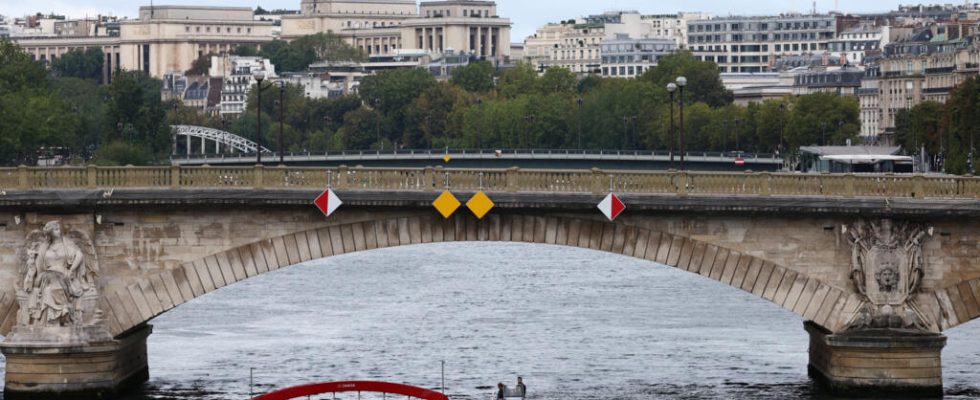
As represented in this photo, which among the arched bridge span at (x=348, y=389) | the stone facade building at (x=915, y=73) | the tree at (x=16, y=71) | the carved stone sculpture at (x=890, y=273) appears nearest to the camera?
the arched bridge span at (x=348, y=389)

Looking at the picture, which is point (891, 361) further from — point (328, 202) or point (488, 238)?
point (328, 202)

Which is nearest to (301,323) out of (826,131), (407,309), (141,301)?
(407,309)

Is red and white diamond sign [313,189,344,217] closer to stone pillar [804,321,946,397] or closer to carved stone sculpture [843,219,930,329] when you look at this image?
stone pillar [804,321,946,397]

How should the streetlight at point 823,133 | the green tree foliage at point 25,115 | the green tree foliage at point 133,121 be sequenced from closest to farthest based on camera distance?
the green tree foliage at point 25,115
the green tree foliage at point 133,121
the streetlight at point 823,133

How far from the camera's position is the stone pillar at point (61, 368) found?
2108 inches

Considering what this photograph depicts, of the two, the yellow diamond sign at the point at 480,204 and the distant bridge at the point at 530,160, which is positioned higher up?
the distant bridge at the point at 530,160

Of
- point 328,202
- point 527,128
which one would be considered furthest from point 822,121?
point 328,202

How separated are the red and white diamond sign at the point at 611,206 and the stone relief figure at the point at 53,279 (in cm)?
1027

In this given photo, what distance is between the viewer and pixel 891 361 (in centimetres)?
5328

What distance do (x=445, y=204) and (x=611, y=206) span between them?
3.26 meters

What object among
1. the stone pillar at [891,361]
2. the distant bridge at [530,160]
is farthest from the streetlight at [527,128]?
the stone pillar at [891,361]

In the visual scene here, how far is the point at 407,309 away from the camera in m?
80.4

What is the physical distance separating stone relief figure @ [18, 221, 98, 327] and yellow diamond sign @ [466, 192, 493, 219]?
773cm

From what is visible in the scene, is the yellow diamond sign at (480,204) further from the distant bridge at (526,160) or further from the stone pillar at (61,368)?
the distant bridge at (526,160)
